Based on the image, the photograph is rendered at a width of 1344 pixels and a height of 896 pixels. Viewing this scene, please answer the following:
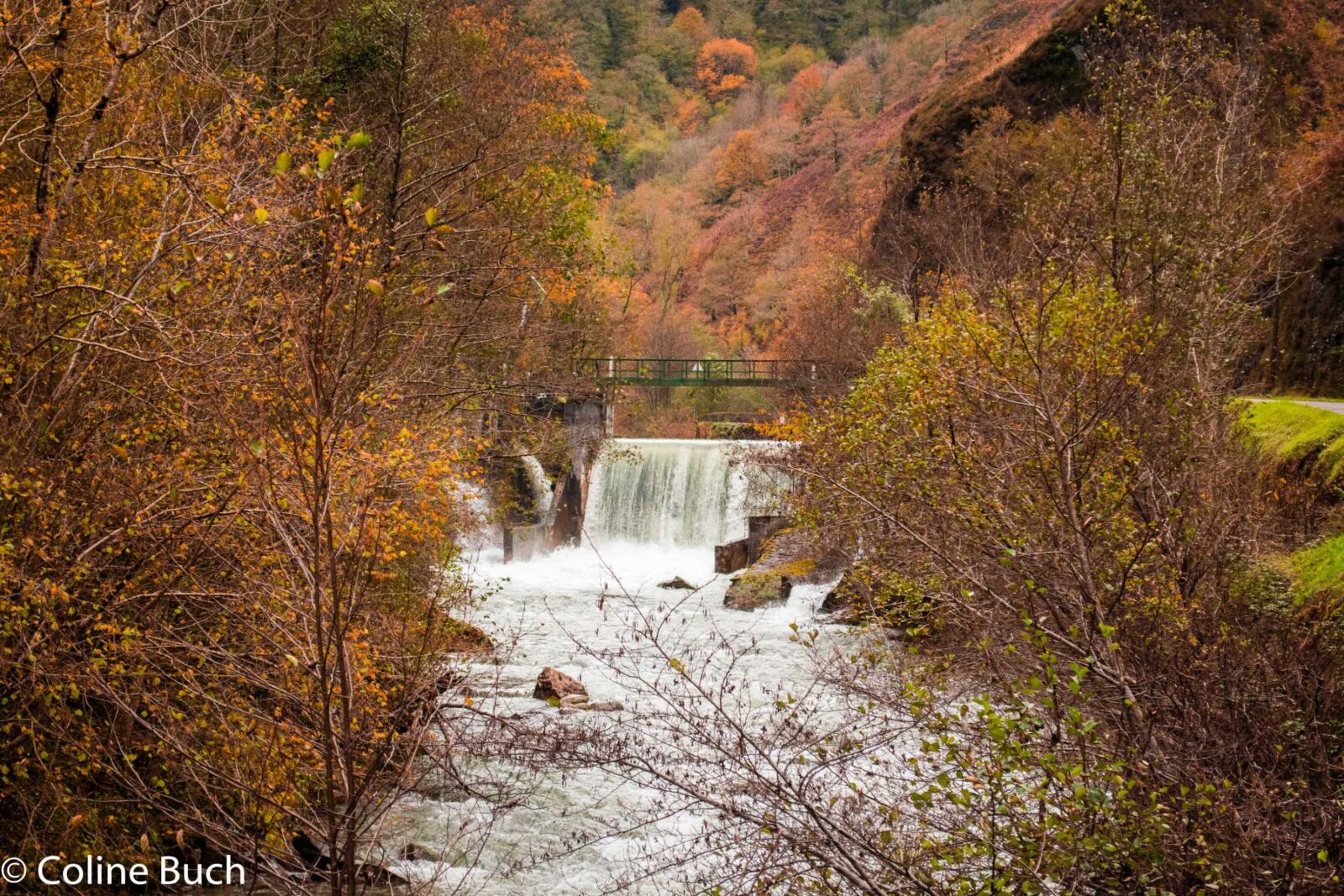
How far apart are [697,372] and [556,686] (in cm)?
2438

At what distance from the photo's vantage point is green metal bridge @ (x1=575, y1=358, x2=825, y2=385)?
24.3m

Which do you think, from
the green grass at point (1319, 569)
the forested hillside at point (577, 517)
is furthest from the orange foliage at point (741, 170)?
the green grass at point (1319, 569)

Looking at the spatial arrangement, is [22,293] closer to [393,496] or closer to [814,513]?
[393,496]

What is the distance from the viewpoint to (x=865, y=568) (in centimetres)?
760

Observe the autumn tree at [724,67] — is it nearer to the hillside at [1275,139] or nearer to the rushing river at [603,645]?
the hillside at [1275,139]

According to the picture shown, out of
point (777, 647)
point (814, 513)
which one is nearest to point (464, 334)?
point (814, 513)

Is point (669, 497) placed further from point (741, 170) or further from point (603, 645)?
point (741, 170)

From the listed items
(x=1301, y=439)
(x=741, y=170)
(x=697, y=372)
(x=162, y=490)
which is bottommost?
(x=162, y=490)

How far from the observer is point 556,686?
1162 cm

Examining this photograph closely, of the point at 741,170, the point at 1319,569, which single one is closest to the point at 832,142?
the point at 741,170

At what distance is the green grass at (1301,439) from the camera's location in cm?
1198

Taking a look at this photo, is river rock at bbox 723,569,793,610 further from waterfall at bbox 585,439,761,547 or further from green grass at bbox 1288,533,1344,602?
green grass at bbox 1288,533,1344,602

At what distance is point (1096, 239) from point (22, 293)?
790cm

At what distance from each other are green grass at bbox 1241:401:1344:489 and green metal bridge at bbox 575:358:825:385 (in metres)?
9.69
